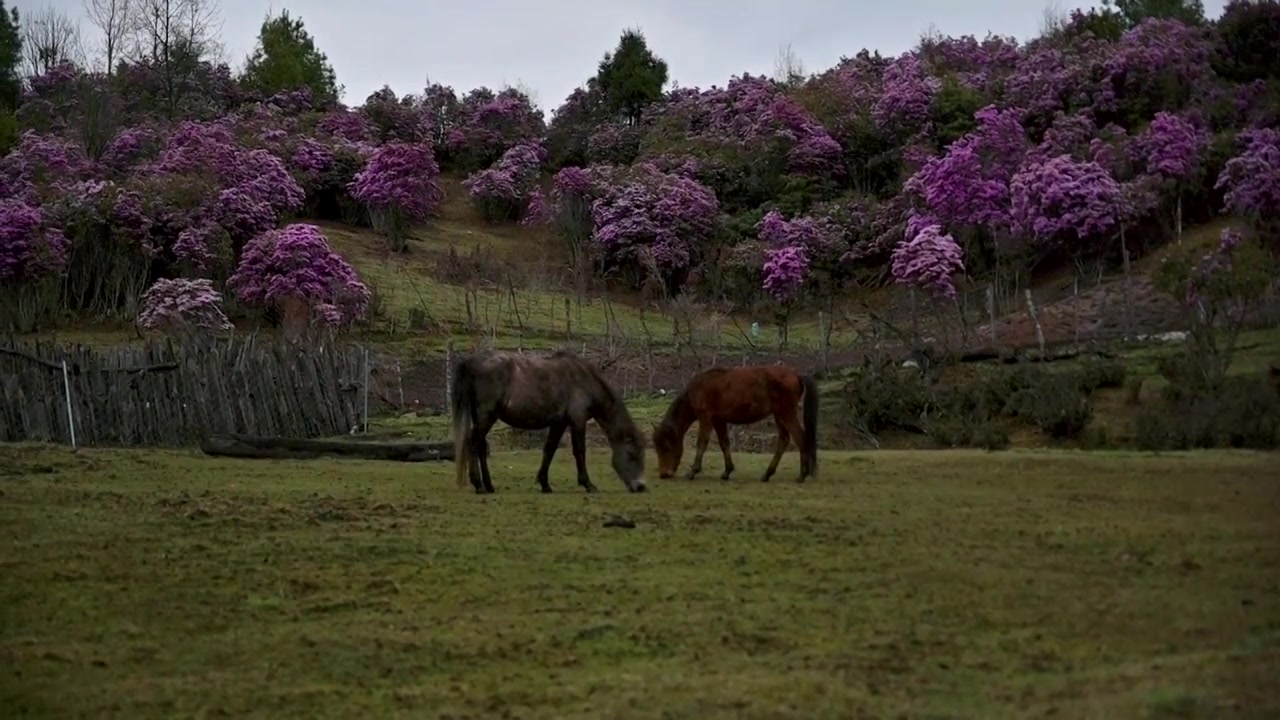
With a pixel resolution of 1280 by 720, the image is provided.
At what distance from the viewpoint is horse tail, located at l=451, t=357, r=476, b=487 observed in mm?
12898

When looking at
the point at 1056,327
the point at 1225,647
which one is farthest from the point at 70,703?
the point at 1056,327

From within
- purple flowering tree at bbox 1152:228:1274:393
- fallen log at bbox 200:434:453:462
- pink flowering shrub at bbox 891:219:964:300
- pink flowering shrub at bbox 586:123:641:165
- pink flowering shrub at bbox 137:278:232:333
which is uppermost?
pink flowering shrub at bbox 586:123:641:165

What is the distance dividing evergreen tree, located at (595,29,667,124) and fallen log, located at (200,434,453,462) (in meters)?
35.6

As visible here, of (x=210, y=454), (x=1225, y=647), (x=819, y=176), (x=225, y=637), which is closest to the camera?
(x=1225, y=647)

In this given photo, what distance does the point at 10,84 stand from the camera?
51.5 m

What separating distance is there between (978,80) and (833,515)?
30.7 meters

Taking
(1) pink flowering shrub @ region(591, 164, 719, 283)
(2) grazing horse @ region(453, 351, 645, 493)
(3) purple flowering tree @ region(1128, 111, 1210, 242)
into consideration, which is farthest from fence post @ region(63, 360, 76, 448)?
(1) pink flowering shrub @ region(591, 164, 719, 283)

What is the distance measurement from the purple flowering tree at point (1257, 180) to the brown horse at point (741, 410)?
7.85 meters

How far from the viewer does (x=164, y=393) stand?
18.8 metres

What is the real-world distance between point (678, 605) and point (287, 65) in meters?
50.3

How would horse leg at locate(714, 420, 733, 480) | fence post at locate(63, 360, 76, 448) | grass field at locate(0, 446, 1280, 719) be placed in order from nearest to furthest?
grass field at locate(0, 446, 1280, 719), horse leg at locate(714, 420, 733, 480), fence post at locate(63, 360, 76, 448)

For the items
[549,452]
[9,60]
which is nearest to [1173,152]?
[549,452]

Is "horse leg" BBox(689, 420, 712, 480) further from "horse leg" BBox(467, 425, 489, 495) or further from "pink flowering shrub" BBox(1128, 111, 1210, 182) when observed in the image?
"pink flowering shrub" BBox(1128, 111, 1210, 182)

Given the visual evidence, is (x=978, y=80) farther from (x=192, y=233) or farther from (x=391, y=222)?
(x=192, y=233)
